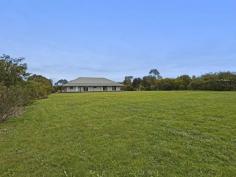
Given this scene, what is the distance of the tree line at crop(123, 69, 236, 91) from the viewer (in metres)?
53.2

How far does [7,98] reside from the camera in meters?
16.0

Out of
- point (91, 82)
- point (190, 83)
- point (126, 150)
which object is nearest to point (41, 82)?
point (190, 83)

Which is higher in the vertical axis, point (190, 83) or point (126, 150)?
point (190, 83)

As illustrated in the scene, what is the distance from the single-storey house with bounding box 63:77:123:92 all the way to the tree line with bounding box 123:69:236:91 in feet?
13.5

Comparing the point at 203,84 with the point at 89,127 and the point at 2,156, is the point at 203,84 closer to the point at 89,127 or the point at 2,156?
the point at 89,127

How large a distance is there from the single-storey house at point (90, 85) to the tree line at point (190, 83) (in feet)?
13.5

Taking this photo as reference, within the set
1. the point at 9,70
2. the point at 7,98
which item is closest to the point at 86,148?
the point at 7,98

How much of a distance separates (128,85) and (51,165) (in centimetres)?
7896

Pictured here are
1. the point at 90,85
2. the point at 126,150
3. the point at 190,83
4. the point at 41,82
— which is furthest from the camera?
the point at 90,85

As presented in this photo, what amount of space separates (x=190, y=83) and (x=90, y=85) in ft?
119

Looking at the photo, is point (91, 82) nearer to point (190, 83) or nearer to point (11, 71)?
point (190, 83)

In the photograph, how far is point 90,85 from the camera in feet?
301

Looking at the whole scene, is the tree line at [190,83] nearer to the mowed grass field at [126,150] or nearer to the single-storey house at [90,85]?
the single-storey house at [90,85]

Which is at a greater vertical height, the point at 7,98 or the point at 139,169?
the point at 7,98
